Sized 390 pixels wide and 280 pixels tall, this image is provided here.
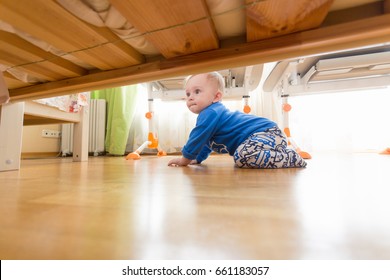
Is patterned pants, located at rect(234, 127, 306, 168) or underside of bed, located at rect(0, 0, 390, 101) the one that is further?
patterned pants, located at rect(234, 127, 306, 168)

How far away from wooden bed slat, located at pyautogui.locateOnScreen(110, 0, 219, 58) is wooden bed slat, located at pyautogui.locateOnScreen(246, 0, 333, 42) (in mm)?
90

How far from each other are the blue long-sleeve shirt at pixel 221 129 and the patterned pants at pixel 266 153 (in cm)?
6

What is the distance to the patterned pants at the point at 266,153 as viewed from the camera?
81 cm

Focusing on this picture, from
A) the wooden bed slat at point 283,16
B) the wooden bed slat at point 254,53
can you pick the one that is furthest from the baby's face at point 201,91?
the wooden bed slat at point 283,16

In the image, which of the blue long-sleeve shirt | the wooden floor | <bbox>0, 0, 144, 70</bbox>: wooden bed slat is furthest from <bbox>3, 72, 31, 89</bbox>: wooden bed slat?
the blue long-sleeve shirt

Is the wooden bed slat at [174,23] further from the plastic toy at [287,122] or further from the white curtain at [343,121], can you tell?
the white curtain at [343,121]

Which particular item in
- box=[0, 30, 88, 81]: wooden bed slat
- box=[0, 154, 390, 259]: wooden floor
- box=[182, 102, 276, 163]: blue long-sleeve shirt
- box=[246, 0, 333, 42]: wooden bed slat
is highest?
box=[246, 0, 333, 42]: wooden bed slat

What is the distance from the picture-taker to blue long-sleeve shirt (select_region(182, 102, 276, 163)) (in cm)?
90

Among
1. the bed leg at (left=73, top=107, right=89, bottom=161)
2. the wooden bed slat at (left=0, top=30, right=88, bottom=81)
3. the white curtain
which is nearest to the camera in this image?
the wooden bed slat at (left=0, top=30, right=88, bottom=81)

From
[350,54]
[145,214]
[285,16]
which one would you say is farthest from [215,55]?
[350,54]

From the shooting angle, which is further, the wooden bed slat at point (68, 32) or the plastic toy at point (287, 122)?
the plastic toy at point (287, 122)

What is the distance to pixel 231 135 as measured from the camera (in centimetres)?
94

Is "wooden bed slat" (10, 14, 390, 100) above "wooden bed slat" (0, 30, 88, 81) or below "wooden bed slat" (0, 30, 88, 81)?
below

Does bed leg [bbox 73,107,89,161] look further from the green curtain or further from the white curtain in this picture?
the white curtain
